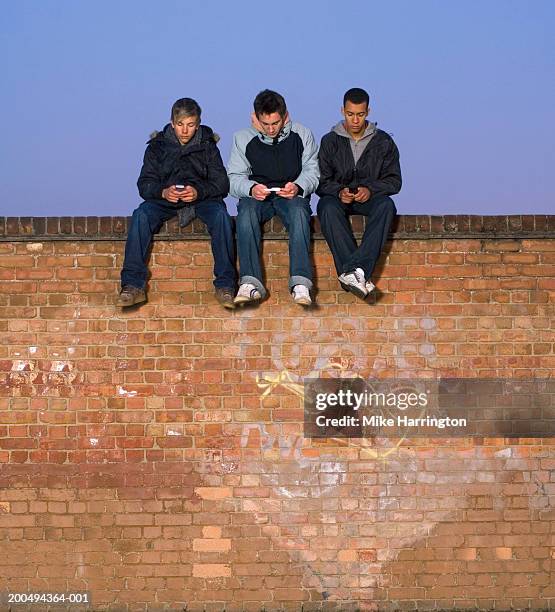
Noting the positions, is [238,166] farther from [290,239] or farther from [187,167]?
[290,239]

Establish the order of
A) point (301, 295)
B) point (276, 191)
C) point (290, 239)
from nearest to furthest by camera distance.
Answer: point (301, 295) < point (290, 239) < point (276, 191)

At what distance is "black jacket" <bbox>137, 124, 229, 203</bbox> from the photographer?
9398mm

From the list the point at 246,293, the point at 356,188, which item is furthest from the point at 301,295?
the point at 356,188

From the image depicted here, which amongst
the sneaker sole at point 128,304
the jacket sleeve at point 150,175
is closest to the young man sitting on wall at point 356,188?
the jacket sleeve at point 150,175

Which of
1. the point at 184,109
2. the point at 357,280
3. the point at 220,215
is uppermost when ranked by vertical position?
the point at 184,109

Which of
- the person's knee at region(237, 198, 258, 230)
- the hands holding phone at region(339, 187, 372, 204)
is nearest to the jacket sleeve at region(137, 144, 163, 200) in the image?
the person's knee at region(237, 198, 258, 230)

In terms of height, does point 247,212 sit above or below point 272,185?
below

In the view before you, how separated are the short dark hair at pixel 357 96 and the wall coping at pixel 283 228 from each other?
86 centimetres

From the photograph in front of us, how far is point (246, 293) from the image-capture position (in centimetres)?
912

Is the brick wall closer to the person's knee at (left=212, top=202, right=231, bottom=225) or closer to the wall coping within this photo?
the wall coping

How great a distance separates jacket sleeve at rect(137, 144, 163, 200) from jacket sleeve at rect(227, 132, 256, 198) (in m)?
0.54

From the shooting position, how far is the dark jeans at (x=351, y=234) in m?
9.15

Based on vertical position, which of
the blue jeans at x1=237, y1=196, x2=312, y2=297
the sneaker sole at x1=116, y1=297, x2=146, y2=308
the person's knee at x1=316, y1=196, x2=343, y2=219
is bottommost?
the sneaker sole at x1=116, y1=297, x2=146, y2=308

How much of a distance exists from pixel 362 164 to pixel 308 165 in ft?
1.33
